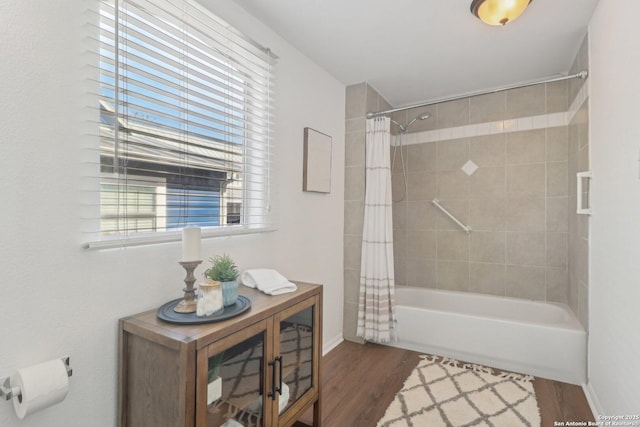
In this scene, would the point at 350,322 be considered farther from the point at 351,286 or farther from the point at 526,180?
the point at 526,180

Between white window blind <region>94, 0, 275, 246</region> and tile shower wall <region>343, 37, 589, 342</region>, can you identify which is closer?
white window blind <region>94, 0, 275, 246</region>

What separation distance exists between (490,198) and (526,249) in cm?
57

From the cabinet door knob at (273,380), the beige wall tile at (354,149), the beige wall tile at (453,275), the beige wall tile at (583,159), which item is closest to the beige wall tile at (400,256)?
the beige wall tile at (453,275)

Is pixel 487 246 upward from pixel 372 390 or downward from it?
upward

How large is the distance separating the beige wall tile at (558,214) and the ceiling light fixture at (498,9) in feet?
5.93

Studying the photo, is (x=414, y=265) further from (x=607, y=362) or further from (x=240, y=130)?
(x=240, y=130)

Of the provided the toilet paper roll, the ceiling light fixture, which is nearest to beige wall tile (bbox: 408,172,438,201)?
the ceiling light fixture

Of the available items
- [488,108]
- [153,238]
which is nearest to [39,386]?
[153,238]

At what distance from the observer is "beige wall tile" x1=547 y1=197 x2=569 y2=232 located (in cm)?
275

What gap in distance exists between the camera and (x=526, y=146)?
2.91 metres

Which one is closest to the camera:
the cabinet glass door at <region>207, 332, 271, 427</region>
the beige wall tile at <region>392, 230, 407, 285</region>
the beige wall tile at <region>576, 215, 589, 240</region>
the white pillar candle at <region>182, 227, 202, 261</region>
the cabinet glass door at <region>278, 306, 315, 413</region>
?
the cabinet glass door at <region>207, 332, 271, 427</region>

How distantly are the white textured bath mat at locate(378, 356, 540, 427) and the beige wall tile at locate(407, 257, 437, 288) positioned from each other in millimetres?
1046

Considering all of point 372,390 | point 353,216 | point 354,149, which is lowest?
point 372,390

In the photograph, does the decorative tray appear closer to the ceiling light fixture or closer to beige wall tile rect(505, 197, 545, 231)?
the ceiling light fixture
